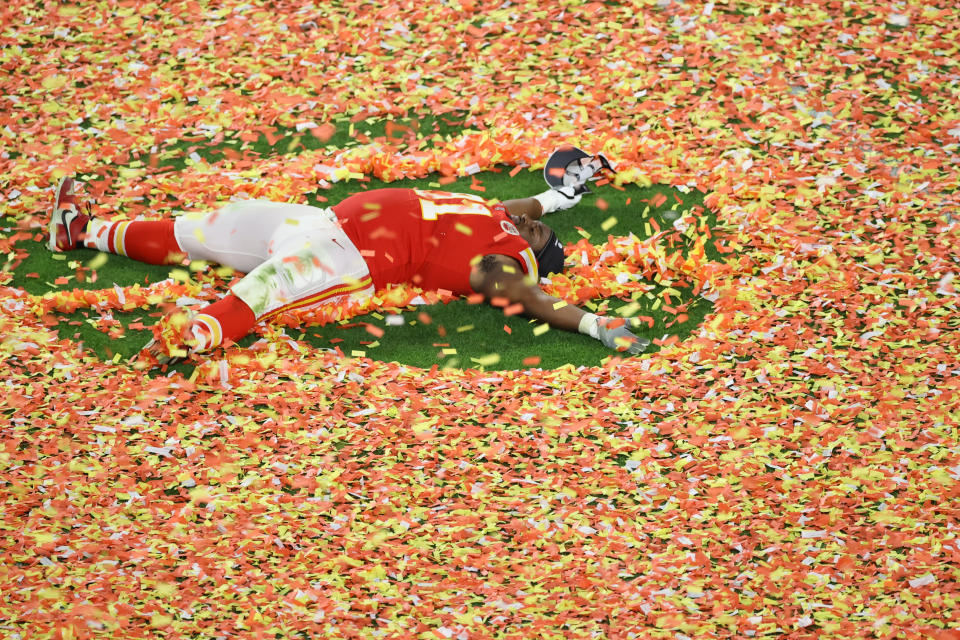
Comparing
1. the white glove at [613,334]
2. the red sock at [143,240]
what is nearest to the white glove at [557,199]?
the white glove at [613,334]

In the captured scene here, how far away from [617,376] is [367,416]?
1.23 m

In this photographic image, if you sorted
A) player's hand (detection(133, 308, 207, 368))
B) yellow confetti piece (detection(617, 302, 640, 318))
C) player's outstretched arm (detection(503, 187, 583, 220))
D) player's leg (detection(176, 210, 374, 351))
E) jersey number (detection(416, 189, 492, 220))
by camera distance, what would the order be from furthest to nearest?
player's outstretched arm (detection(503, 187, 583, 220)) → jersey number (detection(416, 189, 492, 220)) → yellow confetti piece (detection(617, 302, 640, 318)) → player's leg (detection(176, 210, 374, 351)) → player's hand (detection(133, 308, 207, 368))

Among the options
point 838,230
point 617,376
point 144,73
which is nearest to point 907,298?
point 838,230

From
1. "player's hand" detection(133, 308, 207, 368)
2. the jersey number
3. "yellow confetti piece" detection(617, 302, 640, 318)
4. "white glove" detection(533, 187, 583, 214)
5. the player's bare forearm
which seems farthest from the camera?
"white glove" detection(533, 187, 583, 214)

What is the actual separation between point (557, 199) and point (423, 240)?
3.76 ft

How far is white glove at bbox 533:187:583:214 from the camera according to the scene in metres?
6.57

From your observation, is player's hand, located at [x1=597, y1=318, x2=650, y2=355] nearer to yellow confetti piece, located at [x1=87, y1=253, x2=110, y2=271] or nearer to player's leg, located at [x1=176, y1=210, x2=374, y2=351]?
player's leg, located at [x1=176, y1=210, x2=374, y2=351]

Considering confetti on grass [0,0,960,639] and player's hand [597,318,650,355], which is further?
player's hand [597,318,650,355]

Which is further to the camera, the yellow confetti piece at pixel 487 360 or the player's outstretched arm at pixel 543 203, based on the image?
the player's outstretched arm at pixel 543 203

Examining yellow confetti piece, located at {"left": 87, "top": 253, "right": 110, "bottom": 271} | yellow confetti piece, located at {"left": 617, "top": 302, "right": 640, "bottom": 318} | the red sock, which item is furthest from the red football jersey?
yellow confetti piece, located at {"left": 87, "top": 253, "right": 110, "bottom": 271}

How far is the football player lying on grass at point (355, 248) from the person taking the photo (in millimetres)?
5465

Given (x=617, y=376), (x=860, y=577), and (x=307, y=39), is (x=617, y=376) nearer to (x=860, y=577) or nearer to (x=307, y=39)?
(x=860, y=577)

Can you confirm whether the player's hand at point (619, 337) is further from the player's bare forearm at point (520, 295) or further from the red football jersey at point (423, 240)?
the red football jersey at point (423, 240)

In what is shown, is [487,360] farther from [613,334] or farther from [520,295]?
[613,334]
